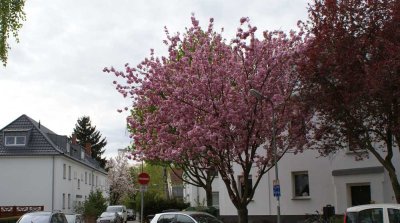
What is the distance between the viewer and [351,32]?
17.7m

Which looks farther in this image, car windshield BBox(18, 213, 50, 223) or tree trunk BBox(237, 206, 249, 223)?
tree trunk BBox(237, 206, 249, 223)

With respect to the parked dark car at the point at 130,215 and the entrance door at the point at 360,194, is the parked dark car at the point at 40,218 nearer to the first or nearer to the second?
the entrance door at the point at 360,194

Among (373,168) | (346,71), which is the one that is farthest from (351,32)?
(373,168)

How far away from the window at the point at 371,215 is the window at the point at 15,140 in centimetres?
4189

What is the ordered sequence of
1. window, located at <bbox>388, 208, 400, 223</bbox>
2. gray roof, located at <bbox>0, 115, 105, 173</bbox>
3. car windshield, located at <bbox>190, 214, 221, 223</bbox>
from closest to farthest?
window, located at <bbox>388, 208, 400, 223</bbox>, car windshield, located at <bbox>190, 214, 221, 223</bbox>, gray roof, located at <bbox>0, 115, 105, 173</bbox>

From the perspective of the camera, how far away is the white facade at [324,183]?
24531 mm

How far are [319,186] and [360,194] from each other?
234cm

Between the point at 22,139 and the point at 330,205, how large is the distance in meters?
34.2

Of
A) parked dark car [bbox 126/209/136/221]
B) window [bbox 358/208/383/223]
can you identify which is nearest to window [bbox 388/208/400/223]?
window [bbox 358/208/383/223]

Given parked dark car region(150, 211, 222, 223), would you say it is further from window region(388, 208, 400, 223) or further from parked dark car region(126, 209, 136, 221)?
parked dark car region(126, 209, 136, 221)

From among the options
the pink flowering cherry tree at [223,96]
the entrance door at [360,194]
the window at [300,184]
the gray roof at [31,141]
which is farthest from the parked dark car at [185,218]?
the gray roof at [31,141]

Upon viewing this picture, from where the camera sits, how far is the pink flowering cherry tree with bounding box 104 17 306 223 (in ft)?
70.4

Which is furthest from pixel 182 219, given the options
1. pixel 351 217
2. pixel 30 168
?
pixel 30 168

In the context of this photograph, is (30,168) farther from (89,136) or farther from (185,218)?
(89,136)
